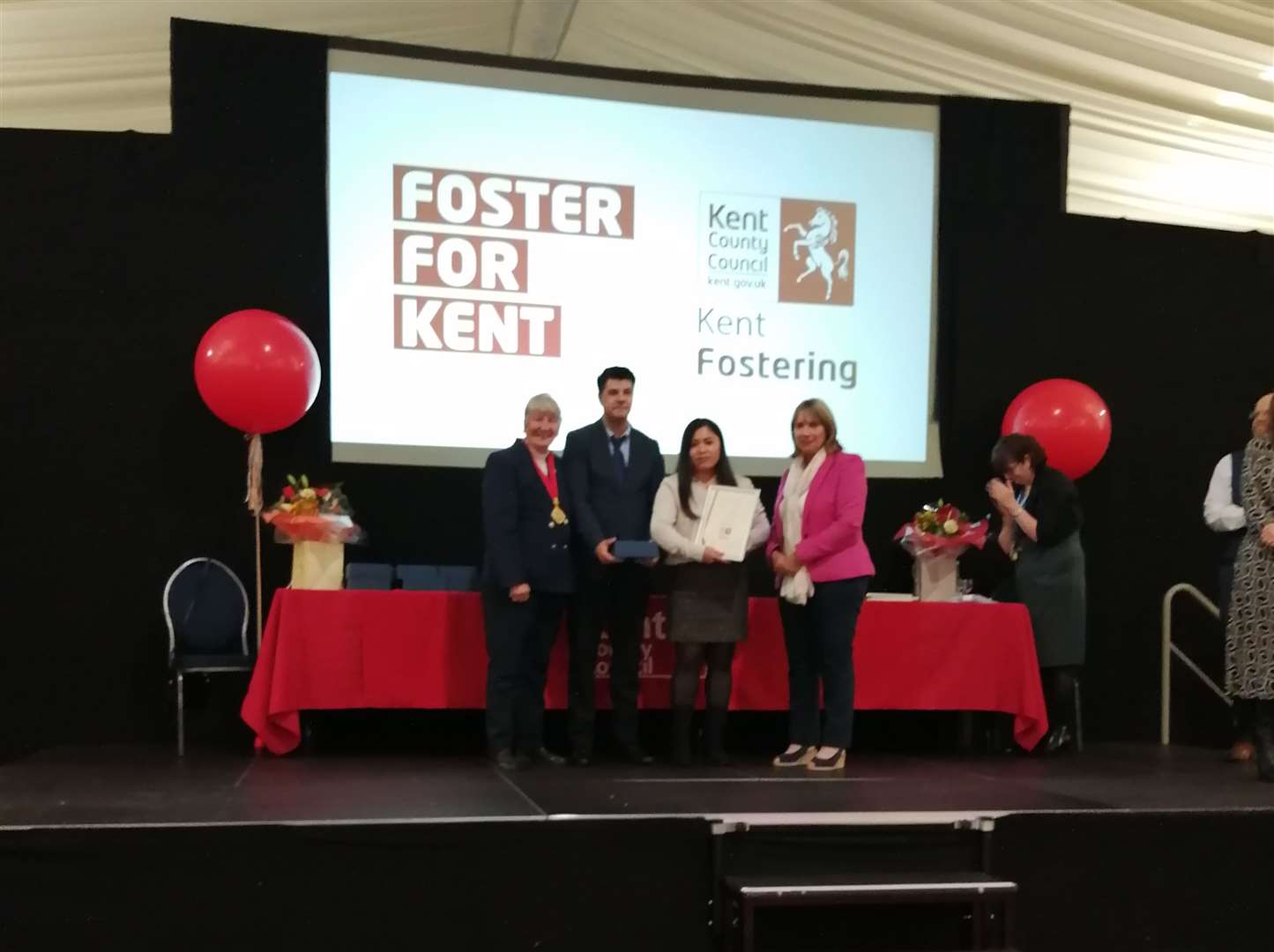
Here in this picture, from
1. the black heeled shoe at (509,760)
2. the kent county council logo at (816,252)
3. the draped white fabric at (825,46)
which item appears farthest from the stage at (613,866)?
the draped white fabric at (825,46)

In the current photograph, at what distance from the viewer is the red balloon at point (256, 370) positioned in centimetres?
425

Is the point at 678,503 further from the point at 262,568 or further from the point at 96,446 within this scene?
the point at 96,446

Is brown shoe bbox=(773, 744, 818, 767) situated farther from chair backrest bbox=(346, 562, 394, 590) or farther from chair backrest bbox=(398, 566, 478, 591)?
chair backrest bbox=(346, 562, 394, 590)

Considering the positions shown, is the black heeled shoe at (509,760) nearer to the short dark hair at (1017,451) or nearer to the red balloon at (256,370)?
the red balloon at (256,370)

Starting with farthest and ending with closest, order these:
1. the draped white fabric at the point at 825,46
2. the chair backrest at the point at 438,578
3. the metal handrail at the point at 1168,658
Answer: the metal handrail at the point at 1168,658 → the draped white fabric at the point at 825,46 → the chair backrest at the point at 438,578

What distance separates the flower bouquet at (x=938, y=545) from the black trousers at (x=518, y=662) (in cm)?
148

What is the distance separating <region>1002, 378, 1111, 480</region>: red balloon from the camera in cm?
498

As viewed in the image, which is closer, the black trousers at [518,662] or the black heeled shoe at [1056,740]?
the black trousers at [518,662]

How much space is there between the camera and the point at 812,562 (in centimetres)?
388

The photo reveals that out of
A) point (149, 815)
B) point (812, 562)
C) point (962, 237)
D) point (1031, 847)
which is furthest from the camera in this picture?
point (962, 237)

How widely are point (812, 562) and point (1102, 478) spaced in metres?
2.42

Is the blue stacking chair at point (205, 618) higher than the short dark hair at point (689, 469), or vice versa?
the short dark hair at point (689, 469)

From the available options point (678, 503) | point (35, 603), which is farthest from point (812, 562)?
point (35, 603)

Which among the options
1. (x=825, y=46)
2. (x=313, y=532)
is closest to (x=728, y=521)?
(x=313, y=532)
